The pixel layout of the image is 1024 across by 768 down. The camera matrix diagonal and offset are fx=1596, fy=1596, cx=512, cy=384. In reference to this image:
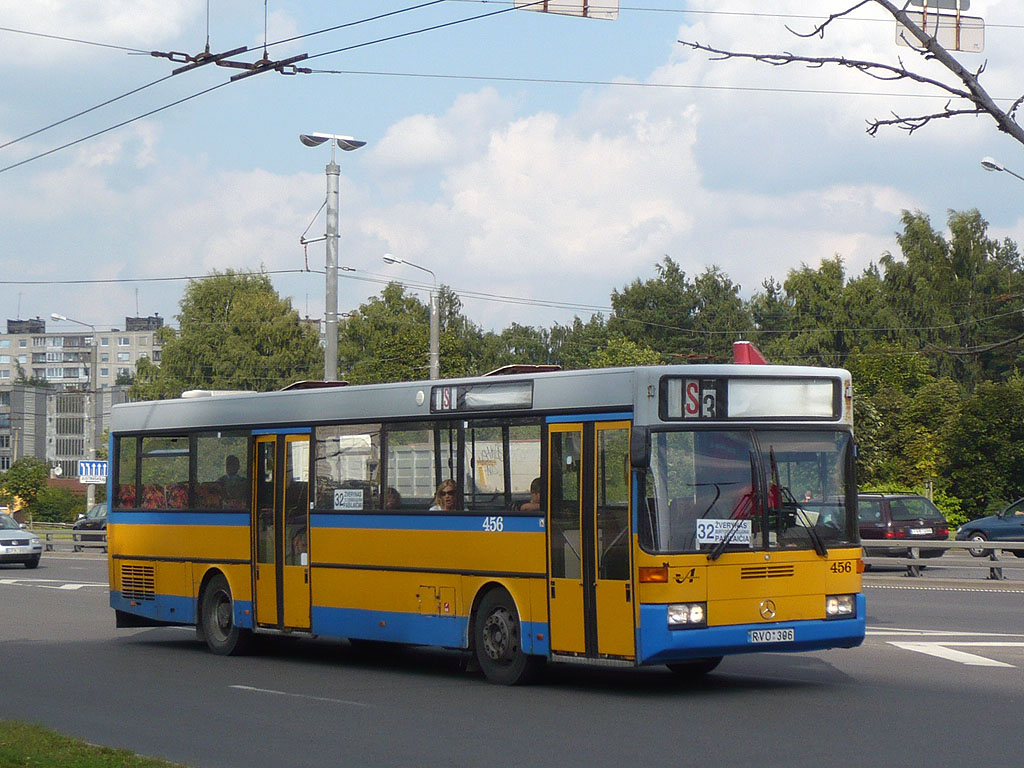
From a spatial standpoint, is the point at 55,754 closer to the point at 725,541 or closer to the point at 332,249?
the point at 725,541

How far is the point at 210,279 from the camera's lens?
A: 94.2 m

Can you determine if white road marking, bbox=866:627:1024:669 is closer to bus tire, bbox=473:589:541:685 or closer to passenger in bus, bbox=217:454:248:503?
bus tire, bbox=473:589:541:685

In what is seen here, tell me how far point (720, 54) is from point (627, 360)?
58.3 meters

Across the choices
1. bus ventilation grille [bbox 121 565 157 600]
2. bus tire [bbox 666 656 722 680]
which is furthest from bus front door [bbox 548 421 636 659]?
bus ventilation grille [bbox 121 565 157 600]

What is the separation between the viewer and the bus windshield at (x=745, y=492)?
40.0 ft

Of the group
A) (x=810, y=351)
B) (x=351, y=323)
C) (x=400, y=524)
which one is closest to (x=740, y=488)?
(x=400, y=524)

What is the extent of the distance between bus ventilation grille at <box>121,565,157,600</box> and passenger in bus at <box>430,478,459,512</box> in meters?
5.32

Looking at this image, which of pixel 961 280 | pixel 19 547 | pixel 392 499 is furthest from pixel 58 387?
pixel 392 499

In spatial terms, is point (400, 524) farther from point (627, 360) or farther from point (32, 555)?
point (627, 360)

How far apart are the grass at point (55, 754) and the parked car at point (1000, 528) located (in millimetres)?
30815

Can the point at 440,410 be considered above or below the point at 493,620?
above

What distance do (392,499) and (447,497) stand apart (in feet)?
2.77

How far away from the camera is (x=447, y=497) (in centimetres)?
1417

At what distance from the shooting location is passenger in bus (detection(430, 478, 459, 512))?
14.1 m
